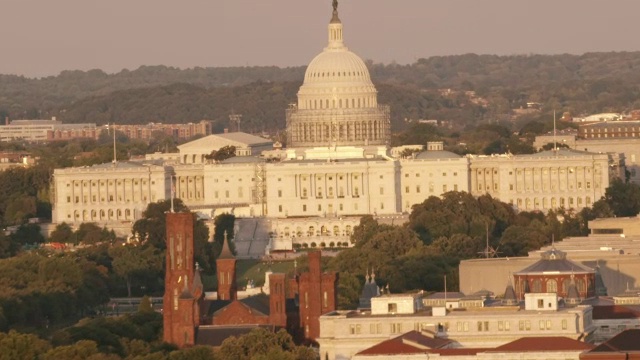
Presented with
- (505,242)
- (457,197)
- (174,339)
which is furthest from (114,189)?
(174,339)

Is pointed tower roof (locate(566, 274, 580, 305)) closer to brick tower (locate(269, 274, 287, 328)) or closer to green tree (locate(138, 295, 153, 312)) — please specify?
brick tower (locate(269, 274, 287, 328))

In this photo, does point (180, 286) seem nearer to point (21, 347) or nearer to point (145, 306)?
point (145, 306)

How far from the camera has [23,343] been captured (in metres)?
72.8

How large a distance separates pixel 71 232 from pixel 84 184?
1120 cm

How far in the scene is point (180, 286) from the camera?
82.4m

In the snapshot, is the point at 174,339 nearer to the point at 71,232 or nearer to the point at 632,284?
the point at 632,284

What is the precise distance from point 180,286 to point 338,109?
74.4 metres

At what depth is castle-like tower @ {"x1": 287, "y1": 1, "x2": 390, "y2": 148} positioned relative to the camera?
156 meters

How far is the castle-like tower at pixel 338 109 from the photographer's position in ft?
512

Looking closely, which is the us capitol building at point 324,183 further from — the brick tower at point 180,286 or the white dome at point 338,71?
the brick tower at point 180,286

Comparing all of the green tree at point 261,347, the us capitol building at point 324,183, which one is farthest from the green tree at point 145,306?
the us capitol building at point 324,183

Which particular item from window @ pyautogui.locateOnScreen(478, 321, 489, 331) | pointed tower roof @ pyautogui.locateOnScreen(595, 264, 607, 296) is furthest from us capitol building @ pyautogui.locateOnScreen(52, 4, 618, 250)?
window @ pyautogui.locateOnScreen(478, 321, 489, 331)

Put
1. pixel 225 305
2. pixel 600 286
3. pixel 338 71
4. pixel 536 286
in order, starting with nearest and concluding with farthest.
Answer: pixel 225 305 → pixel 536 286 → pixel 600 286 → pixel 338 71

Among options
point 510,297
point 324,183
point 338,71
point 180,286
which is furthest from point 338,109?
point 510,297
